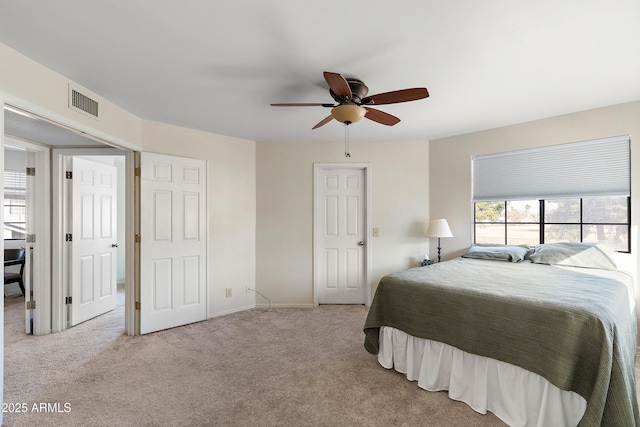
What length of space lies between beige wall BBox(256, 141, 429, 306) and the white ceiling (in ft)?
4.11

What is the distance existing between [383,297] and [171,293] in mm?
2454

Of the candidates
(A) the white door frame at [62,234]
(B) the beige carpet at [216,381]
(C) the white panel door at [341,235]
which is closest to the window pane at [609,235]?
(B) the beige carpet at [216,381]

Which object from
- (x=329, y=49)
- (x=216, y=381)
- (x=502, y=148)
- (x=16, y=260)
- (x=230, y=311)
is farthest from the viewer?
(x=16, y=260)

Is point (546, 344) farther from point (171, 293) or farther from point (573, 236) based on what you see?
point (171, 293)

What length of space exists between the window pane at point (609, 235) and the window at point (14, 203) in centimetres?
767

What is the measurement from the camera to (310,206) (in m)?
4.20

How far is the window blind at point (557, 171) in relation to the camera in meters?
2.92

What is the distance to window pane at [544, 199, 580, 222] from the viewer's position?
3232mm

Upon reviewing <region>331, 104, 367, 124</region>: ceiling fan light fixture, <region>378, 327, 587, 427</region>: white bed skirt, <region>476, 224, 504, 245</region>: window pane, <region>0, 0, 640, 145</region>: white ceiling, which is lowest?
<region>378, 327, 587, 427</region>: white bed skirt

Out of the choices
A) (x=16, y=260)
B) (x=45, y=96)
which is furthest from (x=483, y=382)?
(x=16, y=260)

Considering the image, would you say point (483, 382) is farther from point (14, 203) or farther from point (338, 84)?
point (14, 203)

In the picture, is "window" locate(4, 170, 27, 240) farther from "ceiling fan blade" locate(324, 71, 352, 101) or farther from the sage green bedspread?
the sage green bedspread

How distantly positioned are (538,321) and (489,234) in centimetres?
230

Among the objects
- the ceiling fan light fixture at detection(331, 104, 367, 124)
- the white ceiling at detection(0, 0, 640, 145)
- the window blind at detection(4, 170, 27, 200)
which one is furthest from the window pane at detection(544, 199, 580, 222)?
the window blind at detection(4, 170, 27, 200)
